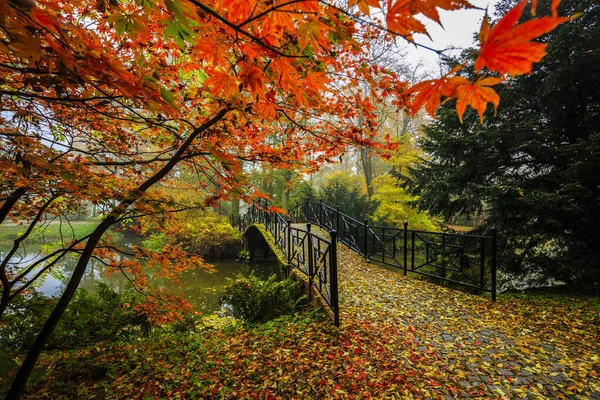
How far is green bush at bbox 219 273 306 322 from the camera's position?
208 inches

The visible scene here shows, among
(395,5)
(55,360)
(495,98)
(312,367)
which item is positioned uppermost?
(395,5)

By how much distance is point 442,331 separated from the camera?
3801 millimetres

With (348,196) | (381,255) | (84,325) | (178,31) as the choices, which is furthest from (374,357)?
(348,196)

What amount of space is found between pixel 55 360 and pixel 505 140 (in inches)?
374

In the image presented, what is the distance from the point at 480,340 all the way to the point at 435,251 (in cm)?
283

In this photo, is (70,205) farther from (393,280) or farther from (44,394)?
(393,280)

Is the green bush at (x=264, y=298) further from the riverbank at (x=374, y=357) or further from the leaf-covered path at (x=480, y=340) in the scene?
the leaf-covered path at (x=480, y=340)

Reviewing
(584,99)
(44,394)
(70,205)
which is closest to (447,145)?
(584,99)

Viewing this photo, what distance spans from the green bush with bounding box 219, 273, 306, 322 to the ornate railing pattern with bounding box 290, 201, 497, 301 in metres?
2.73

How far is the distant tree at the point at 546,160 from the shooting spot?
5.27 meters

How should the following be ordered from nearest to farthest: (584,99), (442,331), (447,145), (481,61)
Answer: (481,61) < (442,331) < (584,99) < (447,145)

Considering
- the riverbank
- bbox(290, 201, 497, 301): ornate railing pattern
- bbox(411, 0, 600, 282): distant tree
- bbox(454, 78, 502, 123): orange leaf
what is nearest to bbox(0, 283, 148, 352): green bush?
the riverbank

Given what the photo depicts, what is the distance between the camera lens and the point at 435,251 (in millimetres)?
6172

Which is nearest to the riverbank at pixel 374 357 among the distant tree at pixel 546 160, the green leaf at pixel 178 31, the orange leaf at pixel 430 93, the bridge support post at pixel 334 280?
the bridge support post at pixel 334 280
